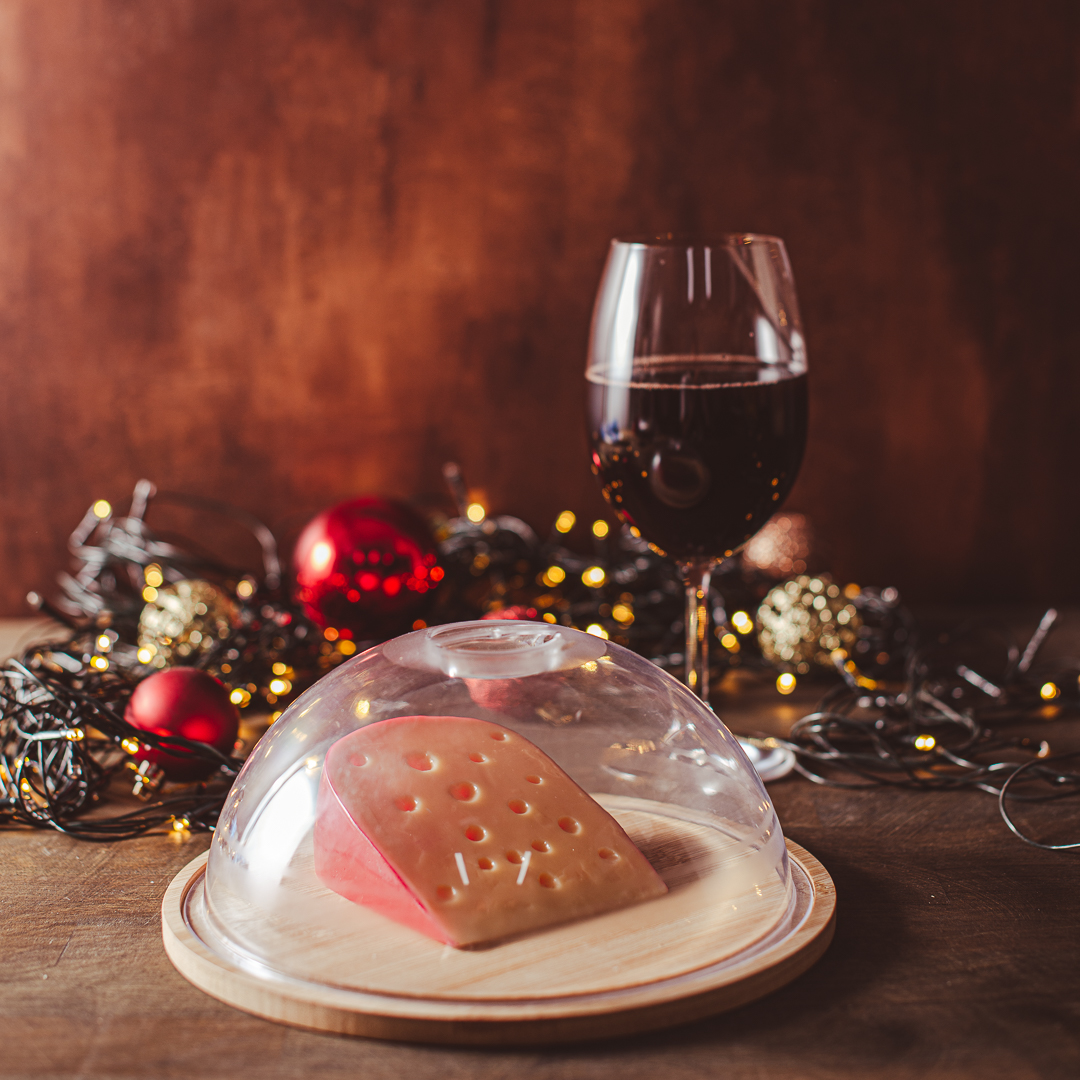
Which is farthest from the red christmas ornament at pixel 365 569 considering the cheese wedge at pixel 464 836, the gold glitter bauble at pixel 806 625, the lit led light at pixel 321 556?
the cheese wedge at pixel 464 836

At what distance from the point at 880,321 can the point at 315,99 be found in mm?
556

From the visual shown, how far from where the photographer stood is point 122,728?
1.95 ft

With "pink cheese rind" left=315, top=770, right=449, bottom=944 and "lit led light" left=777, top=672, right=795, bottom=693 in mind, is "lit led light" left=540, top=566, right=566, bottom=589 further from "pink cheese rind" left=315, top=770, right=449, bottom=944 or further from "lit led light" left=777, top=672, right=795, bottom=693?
"pink cheese rind" left=315, top=770, right=449, bottom=944

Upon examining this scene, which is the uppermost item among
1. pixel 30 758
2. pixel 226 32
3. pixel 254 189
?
pixel 226 32

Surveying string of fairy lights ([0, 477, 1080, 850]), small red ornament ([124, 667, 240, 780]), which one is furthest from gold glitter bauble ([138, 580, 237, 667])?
small red ornament ([124, 667, 240, 780])

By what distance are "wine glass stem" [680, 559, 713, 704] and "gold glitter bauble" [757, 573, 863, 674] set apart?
164 millimetres

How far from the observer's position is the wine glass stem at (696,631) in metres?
0.64

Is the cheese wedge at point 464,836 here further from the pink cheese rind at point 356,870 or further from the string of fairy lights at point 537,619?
the string of fairy lights at point 537,619

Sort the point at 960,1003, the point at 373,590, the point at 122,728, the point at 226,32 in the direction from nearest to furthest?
the point at 960,1003, the point at 122,728, the point at 373,590, the point at 226,32

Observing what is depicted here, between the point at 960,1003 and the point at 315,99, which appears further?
the point at 315,99

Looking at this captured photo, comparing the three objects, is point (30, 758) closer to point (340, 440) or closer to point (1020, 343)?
point (340, 440)

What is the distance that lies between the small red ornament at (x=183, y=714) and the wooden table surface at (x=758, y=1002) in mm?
82

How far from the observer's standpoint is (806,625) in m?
0.81

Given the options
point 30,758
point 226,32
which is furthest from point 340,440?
point 30,758
